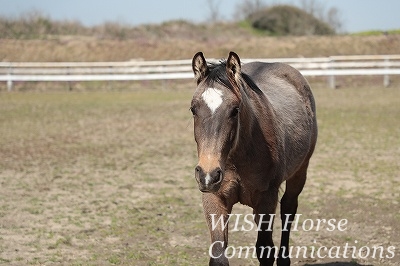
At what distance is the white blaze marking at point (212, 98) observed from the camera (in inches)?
150

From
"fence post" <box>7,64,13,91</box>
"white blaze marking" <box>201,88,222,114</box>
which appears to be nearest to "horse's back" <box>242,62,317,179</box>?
"white blaze marking" <box>201,88,222,114</box>

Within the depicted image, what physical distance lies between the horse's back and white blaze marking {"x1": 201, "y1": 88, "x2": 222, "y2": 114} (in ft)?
3.42

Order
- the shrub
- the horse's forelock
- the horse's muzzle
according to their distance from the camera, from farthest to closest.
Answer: the shrub, the horse's forelock, the horse's muzzle

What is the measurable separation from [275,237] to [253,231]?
33 cm

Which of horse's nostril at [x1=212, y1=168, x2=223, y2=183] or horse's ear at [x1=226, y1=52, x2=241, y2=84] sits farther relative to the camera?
horse's ear at [x1=226, y1=52, x2=241, y2=84]

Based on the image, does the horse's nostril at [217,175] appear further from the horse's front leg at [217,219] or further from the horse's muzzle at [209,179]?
the horse's front leg at [217,219]

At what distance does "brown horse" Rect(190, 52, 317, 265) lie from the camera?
3777 mm

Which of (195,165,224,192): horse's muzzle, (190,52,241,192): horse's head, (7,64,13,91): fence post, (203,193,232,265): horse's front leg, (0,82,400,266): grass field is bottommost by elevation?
(7,64,13,91): fence post

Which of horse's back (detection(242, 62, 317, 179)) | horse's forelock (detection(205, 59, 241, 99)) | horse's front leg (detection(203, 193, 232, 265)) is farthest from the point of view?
horse's back (detection(242, 62, 317, 179))

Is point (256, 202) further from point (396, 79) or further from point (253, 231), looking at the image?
point (396, 79)

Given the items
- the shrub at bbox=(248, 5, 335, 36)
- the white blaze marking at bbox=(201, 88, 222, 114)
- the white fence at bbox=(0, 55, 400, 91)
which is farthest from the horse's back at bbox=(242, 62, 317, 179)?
the shrub at bbox=(248, 5, 335, 36)

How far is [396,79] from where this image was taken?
1187 inches

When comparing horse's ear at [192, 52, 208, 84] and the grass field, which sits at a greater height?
horse's ear at [192, 52, 208, 84]

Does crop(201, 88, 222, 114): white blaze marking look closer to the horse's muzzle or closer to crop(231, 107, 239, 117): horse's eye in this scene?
crop(231, 107, 239, 117): horse's eye
